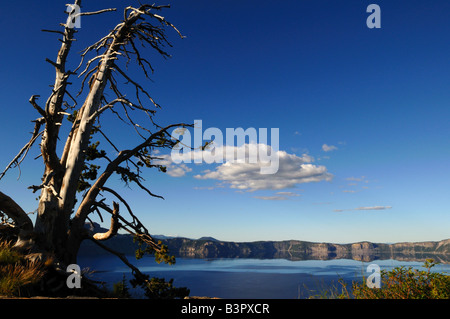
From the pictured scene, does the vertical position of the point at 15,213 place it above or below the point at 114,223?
above

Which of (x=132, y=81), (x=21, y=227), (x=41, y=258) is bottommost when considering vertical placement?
(x=41, y=258)

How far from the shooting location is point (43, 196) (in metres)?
11.0

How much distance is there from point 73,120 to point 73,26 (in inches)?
159

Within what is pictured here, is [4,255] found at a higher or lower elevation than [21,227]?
lower

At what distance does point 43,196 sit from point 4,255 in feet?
9.34
